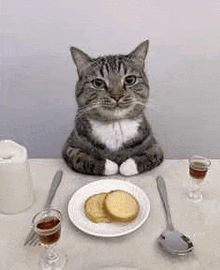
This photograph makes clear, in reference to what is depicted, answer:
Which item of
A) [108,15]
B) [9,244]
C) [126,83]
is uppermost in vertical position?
[108,15]

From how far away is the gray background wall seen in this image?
51.6 inches

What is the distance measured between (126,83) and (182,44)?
19.9 inches

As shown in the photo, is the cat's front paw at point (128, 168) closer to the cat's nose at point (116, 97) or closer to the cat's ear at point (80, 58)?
the cat's nose at point (116, 97)

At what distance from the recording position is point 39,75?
1434mm

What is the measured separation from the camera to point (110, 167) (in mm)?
1037

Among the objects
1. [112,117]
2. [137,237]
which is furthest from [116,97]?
[137,237]

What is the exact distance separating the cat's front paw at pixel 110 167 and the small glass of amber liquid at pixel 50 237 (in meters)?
0.33

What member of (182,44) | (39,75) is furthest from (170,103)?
(39,75)

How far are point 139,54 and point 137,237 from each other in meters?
0.66

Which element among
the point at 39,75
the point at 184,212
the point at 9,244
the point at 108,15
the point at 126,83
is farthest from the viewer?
the point at 39,75

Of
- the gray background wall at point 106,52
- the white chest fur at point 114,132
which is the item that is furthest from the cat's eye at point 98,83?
the gray background wall at point 106,52

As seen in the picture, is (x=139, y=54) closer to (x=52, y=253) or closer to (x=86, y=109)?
(x=86, y=109)

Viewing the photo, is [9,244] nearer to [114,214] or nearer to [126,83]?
[114,214]

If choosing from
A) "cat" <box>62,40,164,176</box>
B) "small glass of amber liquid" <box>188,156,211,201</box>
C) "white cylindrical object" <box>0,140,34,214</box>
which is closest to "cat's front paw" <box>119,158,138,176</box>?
"cat" <box>62,40,164,176</box>
